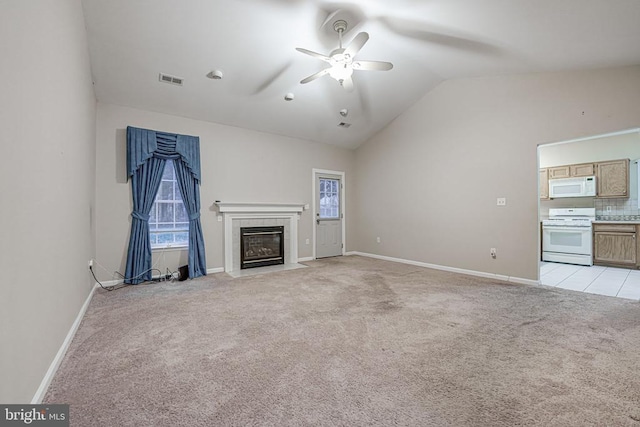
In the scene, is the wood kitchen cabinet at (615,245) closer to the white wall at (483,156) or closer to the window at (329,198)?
the white wall at (483,156)

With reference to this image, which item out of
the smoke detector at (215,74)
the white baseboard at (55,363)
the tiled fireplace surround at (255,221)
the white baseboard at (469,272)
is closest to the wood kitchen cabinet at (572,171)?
the white baseboard at (469,272)

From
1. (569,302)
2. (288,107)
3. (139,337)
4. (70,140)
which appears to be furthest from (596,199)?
(70,140)

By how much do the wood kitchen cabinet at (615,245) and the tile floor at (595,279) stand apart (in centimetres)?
16

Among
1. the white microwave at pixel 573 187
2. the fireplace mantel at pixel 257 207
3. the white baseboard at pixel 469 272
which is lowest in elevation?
the white baseboard at pixel 469 272

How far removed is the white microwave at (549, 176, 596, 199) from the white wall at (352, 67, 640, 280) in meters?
2.90

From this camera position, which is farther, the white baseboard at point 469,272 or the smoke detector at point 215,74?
the white baseboard at point 469,272

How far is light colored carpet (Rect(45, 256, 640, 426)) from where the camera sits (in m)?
1.41

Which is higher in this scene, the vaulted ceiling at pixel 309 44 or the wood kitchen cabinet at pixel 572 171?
the vaulted ceiling at pixel 309 44

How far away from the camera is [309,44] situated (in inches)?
136

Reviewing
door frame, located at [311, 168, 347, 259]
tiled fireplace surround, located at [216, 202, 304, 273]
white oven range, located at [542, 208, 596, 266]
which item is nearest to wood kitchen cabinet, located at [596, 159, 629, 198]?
white oven range, located at [542, 208, 596, 266]

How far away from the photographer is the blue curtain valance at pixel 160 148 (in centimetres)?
405

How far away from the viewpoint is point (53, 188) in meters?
1.79

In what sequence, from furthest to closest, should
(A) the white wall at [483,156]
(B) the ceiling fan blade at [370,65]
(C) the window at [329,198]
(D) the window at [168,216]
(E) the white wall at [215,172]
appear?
(C) the window at [329,198], (D) the window at [168,216], (E) the white wall at [215,172], (A) the white wall at [483,156], (B) the ceiling fan blade at [370,65]

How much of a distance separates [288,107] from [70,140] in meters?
3.30
